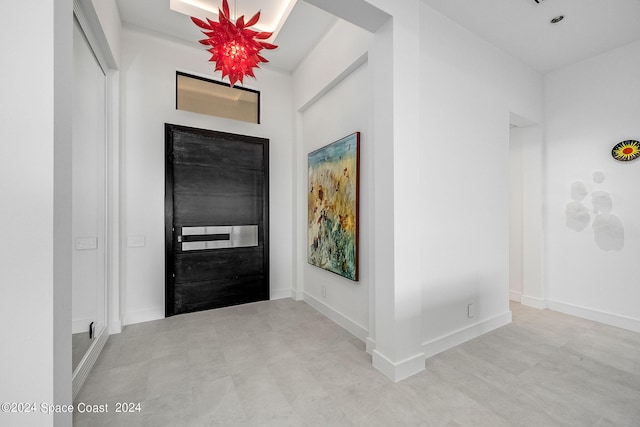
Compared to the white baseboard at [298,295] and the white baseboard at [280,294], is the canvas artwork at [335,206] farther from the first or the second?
the white baseboard at [280,294]

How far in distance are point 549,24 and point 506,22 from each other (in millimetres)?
432

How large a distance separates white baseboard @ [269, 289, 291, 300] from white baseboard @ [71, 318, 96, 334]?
2.06 m

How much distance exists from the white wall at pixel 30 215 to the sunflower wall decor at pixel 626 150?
4658 millimetres

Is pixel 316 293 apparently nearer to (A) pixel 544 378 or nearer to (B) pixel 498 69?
(A) pixel 544 378

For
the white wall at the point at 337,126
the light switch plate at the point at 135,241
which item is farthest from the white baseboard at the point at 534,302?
the light switch plate at the point at 135,241

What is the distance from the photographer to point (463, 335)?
2516mm

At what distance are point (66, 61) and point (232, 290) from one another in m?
2.98

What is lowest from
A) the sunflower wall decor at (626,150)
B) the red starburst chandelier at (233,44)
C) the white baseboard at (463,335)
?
the white baseboard at (463,335)

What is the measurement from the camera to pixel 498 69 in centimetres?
291

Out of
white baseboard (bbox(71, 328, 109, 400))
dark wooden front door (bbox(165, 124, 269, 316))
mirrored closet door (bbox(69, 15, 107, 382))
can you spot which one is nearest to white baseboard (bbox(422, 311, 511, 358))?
dark wooden front door (bbox(165, 124, 269, 316))

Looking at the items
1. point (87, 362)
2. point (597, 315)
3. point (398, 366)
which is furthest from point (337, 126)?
point (597, 315)

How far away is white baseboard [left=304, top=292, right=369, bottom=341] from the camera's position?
8.50 feet

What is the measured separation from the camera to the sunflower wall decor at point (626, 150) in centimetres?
274

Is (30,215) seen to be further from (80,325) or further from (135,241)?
(135,241)
